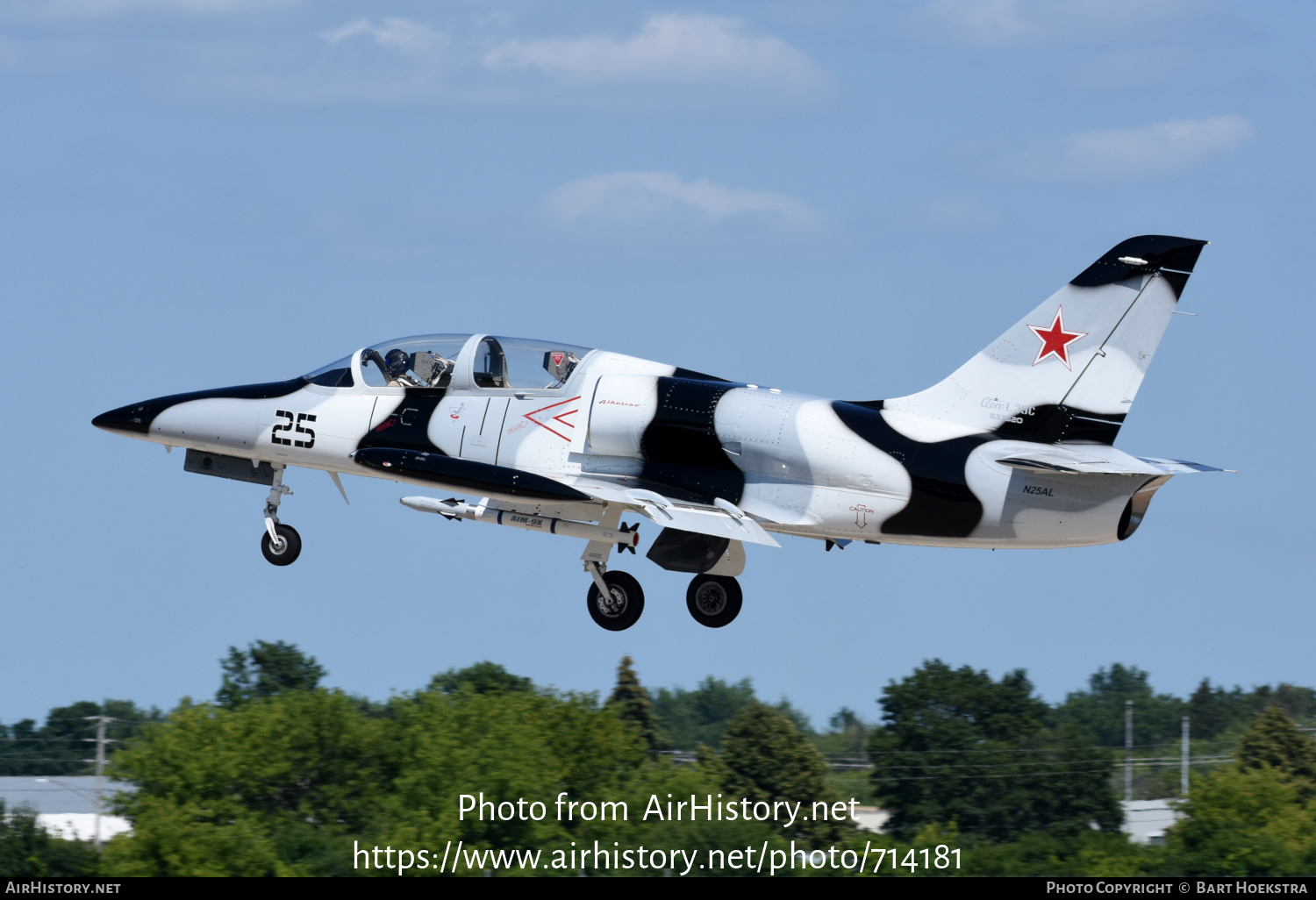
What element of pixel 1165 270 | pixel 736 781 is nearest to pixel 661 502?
pixel 1165 270

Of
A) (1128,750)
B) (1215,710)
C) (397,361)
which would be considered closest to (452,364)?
(397,361)

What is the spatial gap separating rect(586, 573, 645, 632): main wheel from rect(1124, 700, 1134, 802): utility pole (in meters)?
46.8

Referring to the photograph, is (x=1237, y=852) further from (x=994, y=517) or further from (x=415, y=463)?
(x=415, y=463)

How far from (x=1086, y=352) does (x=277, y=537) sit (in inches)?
465

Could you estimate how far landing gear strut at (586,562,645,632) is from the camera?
81.5 ft

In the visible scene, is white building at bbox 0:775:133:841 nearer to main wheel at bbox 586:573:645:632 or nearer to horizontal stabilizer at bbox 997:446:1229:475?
main wheel at bbox 586:573:645:632

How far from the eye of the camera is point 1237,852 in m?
40.7

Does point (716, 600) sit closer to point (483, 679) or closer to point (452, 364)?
point (452, 364)

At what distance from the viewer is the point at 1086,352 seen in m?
22.4

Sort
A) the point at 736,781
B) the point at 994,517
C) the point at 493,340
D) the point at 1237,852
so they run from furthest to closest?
the point at 736,781
the point at 1237,852
the point at 493,340
the point at 994,517

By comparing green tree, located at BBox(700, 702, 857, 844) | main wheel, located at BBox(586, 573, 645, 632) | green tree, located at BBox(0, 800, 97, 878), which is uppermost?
main wheel, located at BBox(586, 573, 645, 632)

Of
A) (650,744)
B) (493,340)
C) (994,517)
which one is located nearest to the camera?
(994,517)

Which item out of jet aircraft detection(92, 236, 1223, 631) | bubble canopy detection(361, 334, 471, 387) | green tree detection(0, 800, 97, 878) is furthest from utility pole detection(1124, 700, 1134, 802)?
bubble canopy detection(361, 334, 471, 387)

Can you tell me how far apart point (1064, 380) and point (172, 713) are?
3183 cm
